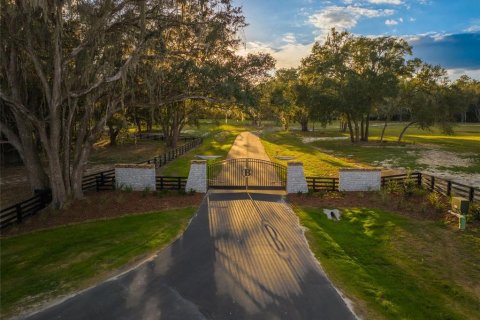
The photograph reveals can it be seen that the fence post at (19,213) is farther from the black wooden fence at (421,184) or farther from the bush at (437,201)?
the bush at (437,201)

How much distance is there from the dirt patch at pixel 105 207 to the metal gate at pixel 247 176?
2803mm

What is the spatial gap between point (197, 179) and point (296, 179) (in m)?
5.76

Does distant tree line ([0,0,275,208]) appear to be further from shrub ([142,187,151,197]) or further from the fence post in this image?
shrub ([142,187,151,197])

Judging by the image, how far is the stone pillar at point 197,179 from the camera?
18031mm

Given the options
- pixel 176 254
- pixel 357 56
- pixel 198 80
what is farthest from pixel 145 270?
pixel 357 56

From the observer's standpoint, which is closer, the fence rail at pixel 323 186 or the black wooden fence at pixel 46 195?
the black wooden fence at pixel 46 195

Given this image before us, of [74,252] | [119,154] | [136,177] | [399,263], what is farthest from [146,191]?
[119,154]

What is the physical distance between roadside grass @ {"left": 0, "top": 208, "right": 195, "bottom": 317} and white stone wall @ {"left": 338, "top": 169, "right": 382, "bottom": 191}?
9088 mm

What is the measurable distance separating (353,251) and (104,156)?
32.4m

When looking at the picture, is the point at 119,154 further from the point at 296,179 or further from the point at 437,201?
the point at 437,201

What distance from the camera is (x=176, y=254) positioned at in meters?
10.6

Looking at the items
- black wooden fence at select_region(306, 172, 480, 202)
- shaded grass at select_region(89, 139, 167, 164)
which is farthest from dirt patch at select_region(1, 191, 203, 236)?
shaded grass at select_region(89, 139, 167, 164)

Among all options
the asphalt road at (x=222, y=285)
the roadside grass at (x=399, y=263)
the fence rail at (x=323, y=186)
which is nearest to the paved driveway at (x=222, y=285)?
the asphalt road at (x=222, y=285)

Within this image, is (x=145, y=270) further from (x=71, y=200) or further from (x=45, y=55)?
(x=45, y=55)
